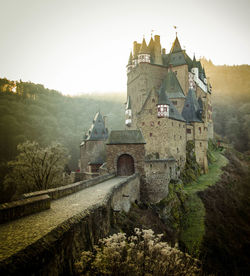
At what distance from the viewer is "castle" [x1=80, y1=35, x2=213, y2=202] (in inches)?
763

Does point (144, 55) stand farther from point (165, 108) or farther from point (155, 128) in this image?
point (155, 128)

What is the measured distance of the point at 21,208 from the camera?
6.99 metres

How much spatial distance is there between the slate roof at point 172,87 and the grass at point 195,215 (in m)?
12.5

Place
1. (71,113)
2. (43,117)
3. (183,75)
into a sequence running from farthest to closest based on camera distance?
(71,113) < (43,117) < (183,75)

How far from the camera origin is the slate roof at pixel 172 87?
33.6m

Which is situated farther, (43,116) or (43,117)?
(43,116)

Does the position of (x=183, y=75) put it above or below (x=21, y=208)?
above

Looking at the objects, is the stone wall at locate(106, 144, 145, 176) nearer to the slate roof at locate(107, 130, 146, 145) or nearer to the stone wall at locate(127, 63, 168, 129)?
the slate roof at locate(107, 130, 146, 145)

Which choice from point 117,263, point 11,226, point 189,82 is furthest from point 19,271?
point 189,82

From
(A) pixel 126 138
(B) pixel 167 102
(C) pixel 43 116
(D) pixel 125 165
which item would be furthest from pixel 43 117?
(D) pixel 125 165

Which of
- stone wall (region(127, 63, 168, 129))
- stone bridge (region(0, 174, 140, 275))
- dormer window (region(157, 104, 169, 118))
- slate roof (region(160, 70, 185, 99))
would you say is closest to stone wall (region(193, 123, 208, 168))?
slate roof (region(160, 70, 185, 99))

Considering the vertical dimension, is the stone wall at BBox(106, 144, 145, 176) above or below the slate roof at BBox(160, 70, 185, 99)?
below

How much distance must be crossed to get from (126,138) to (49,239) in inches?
616

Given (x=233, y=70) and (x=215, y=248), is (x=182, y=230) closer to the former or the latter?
(x=215, y=248)
